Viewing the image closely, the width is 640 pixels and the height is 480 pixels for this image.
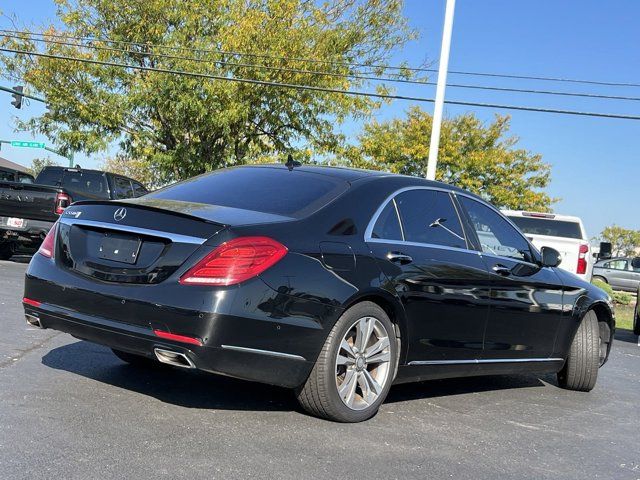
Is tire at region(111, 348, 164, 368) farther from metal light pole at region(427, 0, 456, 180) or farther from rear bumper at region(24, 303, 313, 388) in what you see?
metal light pole at region(427, 0, 456, 180)

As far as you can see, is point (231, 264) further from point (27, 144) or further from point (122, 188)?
point (27, 144)

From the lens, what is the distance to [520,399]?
589 cm

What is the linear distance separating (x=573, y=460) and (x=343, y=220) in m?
1.91

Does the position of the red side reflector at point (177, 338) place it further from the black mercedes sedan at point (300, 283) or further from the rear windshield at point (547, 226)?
the rear windshield at point (547, 226)

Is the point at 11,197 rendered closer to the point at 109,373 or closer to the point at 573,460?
the point at 109,373

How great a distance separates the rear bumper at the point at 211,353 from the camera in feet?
12.7

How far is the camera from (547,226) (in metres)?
13.4

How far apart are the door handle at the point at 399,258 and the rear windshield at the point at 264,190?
51 centimetres

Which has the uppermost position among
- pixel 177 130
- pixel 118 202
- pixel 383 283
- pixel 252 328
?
pixel 177 130

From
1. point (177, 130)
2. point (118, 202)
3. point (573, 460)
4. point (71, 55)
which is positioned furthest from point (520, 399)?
point (71, 55)

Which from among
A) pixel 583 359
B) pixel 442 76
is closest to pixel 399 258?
pixel 583 359

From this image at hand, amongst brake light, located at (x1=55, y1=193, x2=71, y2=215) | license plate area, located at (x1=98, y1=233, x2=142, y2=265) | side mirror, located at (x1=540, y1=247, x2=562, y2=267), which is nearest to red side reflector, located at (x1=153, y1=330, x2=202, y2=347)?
license plate area, located at (x1=98, y1=233, x2=142, y2=265)

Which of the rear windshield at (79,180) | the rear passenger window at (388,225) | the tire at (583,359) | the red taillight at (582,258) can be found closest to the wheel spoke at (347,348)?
the rear passenger window at (388,225)

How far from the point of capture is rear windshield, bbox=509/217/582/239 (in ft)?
43.7
